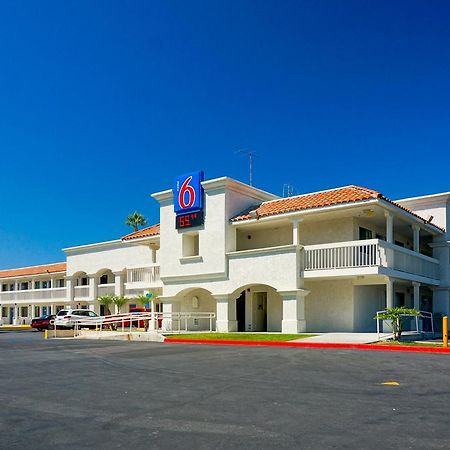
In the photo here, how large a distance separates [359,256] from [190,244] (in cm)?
1098

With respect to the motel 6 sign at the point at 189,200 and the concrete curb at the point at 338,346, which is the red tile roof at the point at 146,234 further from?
the concrete curb at the point at 338,346

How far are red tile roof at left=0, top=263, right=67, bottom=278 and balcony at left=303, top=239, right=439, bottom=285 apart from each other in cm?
3272

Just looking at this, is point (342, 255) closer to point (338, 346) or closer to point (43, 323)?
point (338, 346)

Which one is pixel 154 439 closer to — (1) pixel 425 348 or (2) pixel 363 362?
(2) pixel 363 362

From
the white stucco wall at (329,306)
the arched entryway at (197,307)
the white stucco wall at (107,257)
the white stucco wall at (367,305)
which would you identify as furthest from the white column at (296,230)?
the white stucco wall at (107,257)

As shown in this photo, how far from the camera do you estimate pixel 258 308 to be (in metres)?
30.5

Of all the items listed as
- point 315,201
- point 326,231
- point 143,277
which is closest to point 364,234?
point 326,231

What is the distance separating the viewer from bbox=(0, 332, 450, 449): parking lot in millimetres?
6336

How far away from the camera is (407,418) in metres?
7.30

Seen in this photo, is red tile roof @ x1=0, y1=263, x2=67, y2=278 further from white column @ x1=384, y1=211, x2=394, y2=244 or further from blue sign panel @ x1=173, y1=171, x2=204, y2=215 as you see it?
white column @ x1=384, y1=211, x2=394, y2=244

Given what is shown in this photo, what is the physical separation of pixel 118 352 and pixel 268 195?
50.9 ft

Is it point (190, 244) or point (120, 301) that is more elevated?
point (190, 244)

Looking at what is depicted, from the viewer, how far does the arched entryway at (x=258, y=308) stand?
1148 inches

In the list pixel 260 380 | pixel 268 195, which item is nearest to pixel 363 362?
pixel 260 380
